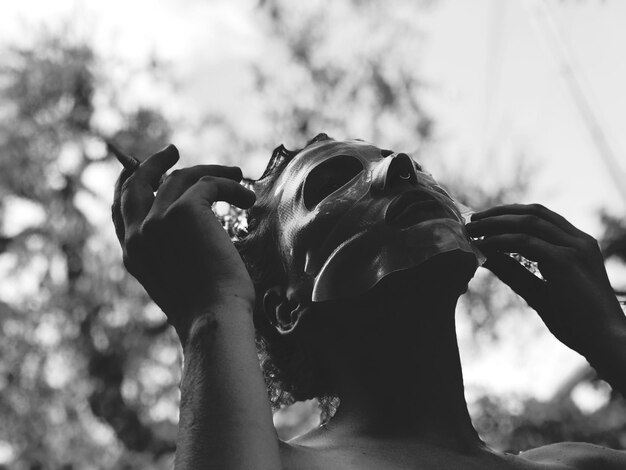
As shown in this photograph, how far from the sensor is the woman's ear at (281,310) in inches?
93.1

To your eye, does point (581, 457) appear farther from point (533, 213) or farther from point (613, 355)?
point (533, 213)

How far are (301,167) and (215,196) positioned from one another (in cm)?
69

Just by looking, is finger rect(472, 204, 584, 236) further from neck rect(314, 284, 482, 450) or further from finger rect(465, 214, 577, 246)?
neck rect(314, 284, 482, 450)

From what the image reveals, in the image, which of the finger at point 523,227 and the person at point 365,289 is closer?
the person at point 365,289

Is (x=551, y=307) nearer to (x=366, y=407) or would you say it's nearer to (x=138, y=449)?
(x=366, y=407)

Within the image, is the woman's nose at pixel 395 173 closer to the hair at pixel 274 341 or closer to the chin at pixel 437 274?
the chin at pixel 437 274

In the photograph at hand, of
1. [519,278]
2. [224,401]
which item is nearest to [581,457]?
[519,278]

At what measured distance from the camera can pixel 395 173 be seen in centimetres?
223

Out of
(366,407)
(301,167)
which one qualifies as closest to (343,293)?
(366,407)

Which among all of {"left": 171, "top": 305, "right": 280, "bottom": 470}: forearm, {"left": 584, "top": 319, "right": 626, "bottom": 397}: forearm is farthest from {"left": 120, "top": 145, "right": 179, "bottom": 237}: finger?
{"left": 584, "top": 319, "right": 626, "bottom": 397}: forearm


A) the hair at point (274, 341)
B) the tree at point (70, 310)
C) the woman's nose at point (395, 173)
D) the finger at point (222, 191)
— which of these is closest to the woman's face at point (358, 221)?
the woman's nose at point (395, 173)

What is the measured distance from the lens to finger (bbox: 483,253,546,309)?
2.30 meters

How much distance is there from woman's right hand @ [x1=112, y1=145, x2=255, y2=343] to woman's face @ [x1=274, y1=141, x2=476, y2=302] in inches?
13.7

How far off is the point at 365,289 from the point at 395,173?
358 mm
